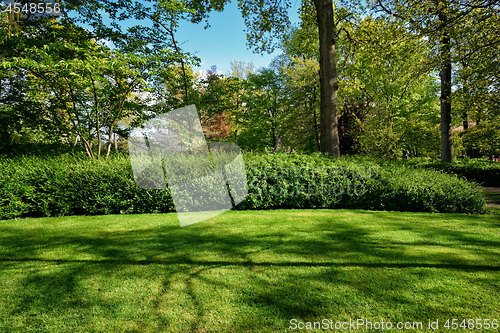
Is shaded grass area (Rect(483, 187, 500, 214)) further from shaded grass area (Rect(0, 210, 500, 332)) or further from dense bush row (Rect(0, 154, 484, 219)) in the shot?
shaded grass area (Rect(0, 210, 500, 332))

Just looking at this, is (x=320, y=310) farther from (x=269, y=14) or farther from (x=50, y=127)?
(x=269, y=14)

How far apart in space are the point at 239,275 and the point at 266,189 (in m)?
3.60

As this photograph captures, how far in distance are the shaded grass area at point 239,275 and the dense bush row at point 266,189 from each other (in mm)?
1182

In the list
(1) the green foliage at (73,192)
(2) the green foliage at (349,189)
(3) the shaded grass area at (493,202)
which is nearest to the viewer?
(1) the green foliage at (73,192)

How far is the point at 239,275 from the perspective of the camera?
2.87 m

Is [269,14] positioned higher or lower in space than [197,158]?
higher

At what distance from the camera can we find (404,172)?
7027 millimetres

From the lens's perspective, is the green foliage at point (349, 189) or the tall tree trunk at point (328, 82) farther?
the tall tree trunk at point (328, 82)

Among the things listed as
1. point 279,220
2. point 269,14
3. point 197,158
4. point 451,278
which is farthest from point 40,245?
point 269,14

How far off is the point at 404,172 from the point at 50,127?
40.9ft

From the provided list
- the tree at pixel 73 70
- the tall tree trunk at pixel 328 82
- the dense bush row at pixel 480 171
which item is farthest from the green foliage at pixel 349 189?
the dense bush row at pixel 480 171

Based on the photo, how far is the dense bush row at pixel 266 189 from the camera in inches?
227

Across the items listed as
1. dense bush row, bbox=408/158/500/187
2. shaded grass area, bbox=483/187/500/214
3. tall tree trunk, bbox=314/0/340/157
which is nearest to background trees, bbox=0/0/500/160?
tall tree trunk, bbox=314/0/340/157

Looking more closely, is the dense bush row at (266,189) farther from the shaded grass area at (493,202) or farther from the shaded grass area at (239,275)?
the shaded grass area at (239,275)
